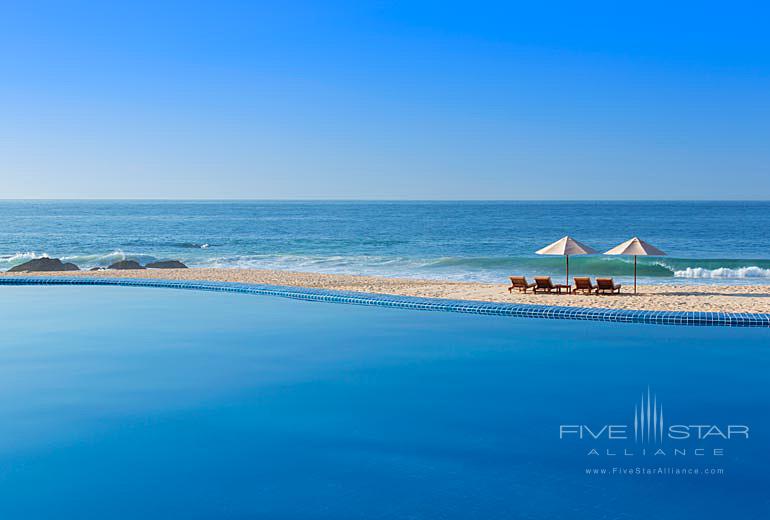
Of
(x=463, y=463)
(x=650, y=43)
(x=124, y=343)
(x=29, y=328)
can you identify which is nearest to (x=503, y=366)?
(x=463, y=463)

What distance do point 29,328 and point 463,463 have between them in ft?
28.2

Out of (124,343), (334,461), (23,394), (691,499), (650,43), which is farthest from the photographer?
(650,43)

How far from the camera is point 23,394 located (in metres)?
7.96

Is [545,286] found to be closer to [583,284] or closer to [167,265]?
[583,284]

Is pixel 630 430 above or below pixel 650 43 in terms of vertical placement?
below

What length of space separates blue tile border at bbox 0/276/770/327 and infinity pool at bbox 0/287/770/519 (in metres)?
0.38

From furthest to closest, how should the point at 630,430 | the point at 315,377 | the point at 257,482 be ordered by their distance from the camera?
the point at 315,377 < the point at 630,430 < the point at 257,482

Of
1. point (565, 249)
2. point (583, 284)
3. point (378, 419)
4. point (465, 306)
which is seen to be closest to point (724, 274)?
point (583, 284)

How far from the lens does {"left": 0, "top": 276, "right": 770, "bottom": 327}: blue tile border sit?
11.6 metres

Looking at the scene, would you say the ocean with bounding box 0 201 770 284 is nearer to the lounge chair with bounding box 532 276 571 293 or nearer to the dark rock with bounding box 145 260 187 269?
the dark rock with bounding box 145 260 187 269

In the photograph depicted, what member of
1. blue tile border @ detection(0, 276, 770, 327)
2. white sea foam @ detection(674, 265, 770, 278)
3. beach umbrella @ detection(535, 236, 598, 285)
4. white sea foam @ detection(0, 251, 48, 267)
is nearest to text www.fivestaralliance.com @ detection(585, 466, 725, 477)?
blue tile border @ detection(0, 276, 770, 327)

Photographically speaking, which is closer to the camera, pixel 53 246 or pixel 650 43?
pixel 650 43

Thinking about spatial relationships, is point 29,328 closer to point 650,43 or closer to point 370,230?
point 650,43

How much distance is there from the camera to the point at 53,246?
51.4 metres
